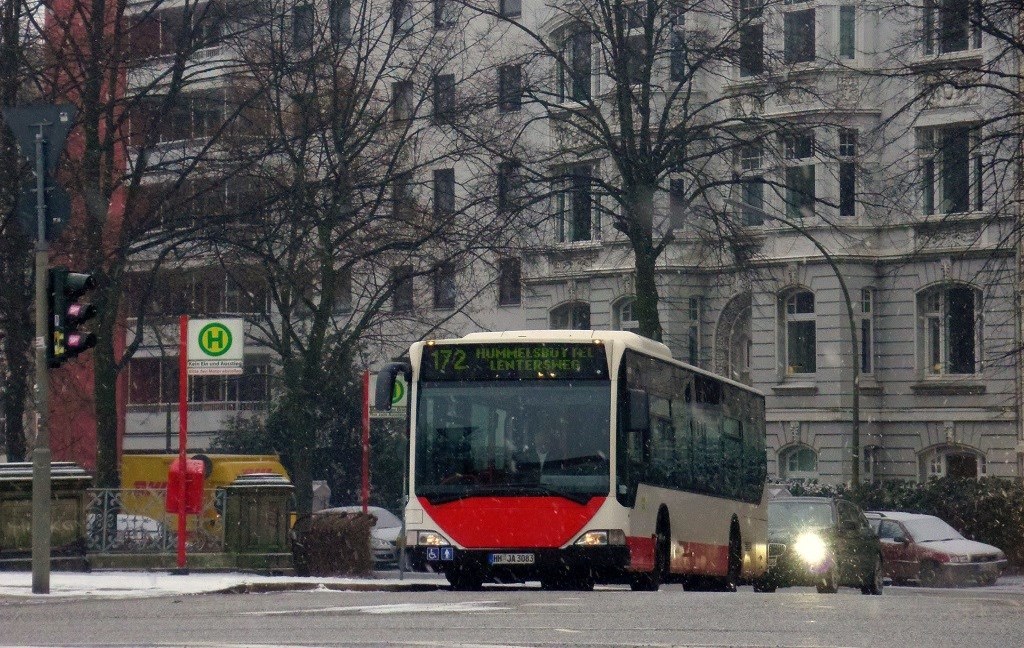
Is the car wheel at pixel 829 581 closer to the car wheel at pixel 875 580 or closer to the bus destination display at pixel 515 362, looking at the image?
the car wheel at pixel 875 580

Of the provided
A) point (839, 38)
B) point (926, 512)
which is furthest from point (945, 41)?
point (839, 38)

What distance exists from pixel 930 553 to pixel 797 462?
52.3 ft

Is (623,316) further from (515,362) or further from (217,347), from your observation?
(515,362)

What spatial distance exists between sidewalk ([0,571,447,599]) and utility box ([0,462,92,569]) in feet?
1.04

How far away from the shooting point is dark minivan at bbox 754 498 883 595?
3025cm

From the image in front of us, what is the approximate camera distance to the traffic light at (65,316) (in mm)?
20391

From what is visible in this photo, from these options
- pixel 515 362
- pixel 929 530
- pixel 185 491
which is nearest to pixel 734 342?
pixel 929 530

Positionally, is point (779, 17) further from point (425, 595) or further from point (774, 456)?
point (425, 595)

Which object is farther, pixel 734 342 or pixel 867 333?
pixel 734 342

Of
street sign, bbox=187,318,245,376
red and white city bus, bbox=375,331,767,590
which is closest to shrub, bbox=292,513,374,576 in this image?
street sign, bbox=187,318,245,376

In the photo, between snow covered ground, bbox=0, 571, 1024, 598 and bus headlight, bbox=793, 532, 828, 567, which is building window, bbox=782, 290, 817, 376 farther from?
snow covered ground, bbox=0, 571, 1024, 598

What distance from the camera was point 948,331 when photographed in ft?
172

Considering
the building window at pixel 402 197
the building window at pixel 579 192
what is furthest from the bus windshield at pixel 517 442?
the building window at pixel 402 197

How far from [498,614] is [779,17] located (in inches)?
1357
